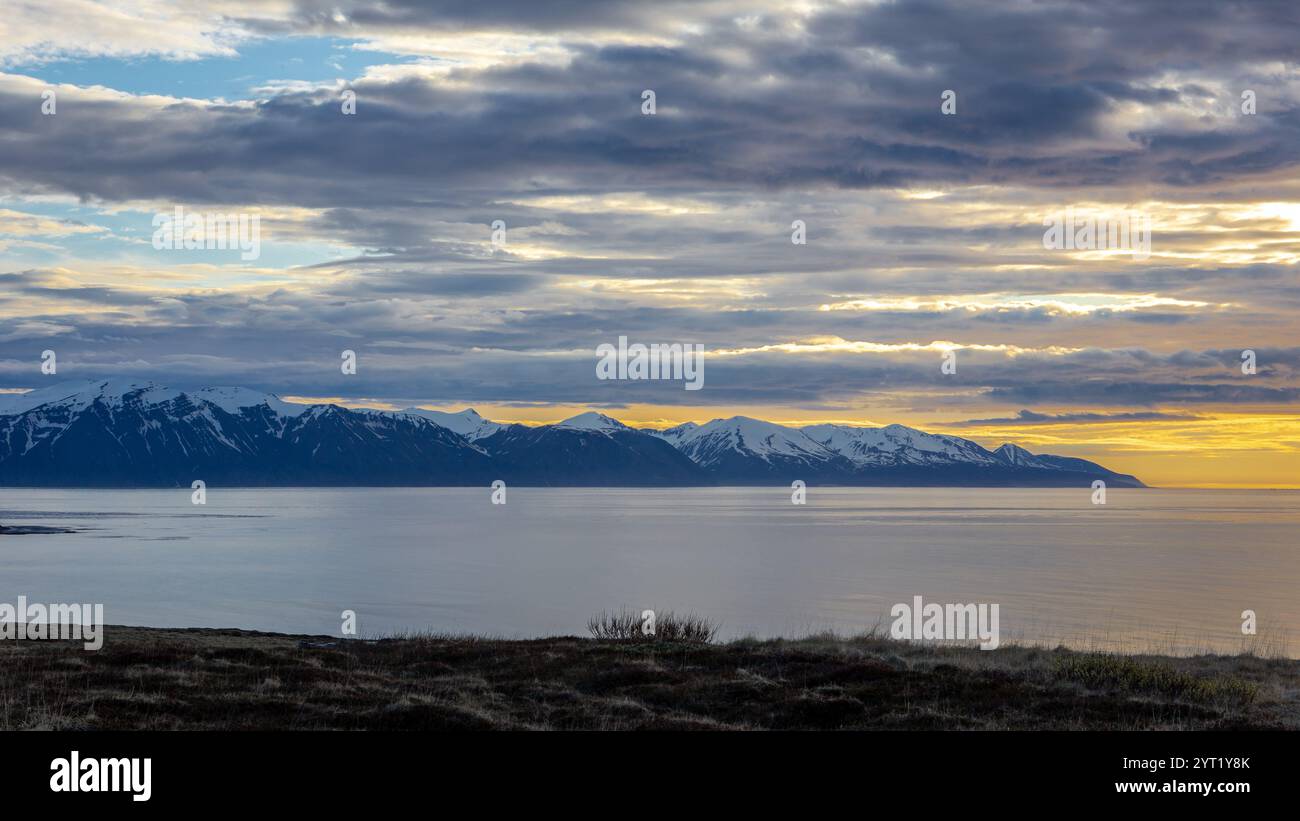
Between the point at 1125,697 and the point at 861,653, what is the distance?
9.75 metres

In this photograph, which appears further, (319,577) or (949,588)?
(319,577)

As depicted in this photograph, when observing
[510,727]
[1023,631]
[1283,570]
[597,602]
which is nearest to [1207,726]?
[510,727]

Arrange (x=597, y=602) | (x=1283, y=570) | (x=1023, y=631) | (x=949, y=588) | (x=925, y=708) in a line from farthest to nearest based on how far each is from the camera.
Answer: (x=1283, y=570) → (x=949, y=588) → (x=597, y=602) → (x=1023, y=631) → (x=925, y=708)

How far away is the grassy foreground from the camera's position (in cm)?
2120

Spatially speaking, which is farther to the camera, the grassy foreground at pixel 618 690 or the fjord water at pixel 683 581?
the fjord water at pixel 683 581

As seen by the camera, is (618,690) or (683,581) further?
(683,581)

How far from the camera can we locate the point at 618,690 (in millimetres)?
26391

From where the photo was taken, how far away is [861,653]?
32.9m

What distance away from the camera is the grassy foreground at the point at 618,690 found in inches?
835

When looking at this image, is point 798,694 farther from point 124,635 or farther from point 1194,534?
point 1194,534

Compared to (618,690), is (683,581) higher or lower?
lower

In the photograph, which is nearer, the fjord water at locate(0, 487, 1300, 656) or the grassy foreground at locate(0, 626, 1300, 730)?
the grassy foreground at locate(0, 626, 1300, 730)

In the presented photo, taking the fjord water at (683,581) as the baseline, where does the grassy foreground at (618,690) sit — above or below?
above

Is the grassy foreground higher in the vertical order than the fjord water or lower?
higher
